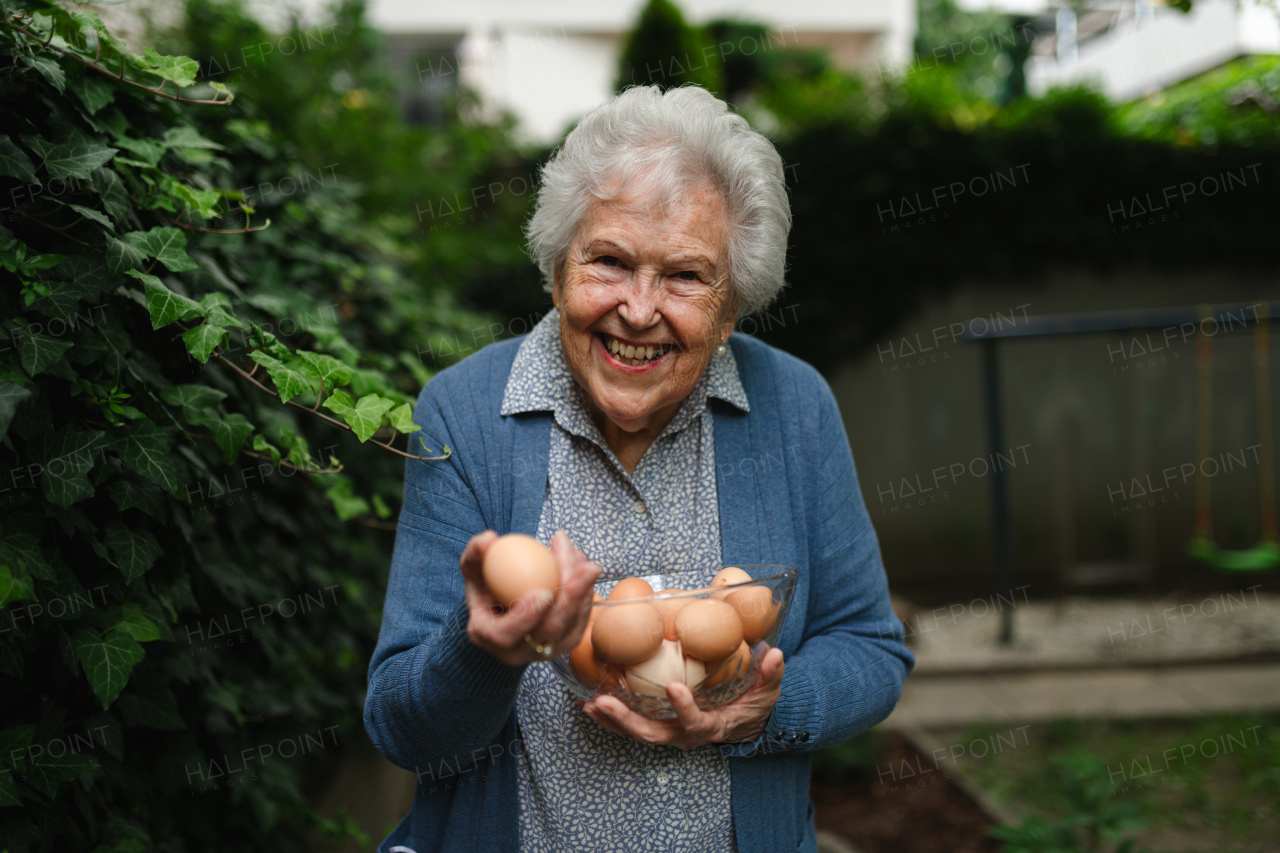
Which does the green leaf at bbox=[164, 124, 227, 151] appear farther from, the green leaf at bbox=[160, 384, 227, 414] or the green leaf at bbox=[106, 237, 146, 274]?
the green leaf at bbox=[160, 384, 227, 414]

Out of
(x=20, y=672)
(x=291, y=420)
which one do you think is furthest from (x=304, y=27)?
(x=20, y=672)

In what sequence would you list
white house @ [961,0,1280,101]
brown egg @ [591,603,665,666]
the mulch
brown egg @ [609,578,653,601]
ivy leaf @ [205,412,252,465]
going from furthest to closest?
white house @ [961,0,1280,101]
the mulch
ivy leaf @ [205,412,252,465]
brown egg @ [609,578,653,601]
brown egg @ [591,603,665,666]

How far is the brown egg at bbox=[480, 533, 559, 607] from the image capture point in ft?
3.61

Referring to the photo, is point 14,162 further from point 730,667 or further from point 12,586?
point 730,667

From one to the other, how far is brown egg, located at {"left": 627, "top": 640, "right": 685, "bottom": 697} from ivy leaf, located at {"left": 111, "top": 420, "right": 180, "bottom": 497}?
79 centimetres

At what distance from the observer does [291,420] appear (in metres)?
2.01

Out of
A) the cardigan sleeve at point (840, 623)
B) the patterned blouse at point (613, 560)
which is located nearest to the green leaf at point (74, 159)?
the patterned blouse at point (613, 560)

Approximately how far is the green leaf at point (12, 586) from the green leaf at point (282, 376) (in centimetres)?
46

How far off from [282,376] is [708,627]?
84 cm

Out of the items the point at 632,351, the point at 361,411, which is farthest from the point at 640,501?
the point at 361,411

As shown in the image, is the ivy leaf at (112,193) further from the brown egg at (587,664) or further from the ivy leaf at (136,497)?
the brown egg at (587,664)

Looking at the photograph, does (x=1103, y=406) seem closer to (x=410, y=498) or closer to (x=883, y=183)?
(x=883, y=183)

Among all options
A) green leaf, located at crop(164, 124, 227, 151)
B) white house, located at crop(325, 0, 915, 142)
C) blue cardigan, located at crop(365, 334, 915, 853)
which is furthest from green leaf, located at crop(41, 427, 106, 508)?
white house, located at crop(325, 0, 915, 142)

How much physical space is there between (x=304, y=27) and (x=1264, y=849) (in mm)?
5975
